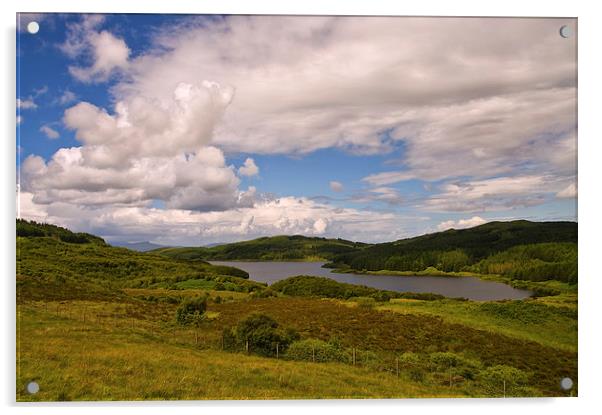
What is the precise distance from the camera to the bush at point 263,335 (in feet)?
20.9

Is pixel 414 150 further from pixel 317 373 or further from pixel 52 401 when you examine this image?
pixel 52 401

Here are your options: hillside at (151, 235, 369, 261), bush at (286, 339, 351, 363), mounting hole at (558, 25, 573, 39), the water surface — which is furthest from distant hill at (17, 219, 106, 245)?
mounting hole at (558, 25, 573, 39)

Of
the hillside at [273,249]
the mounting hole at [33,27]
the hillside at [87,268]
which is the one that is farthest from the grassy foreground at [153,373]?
the mounting hole at [33,27]

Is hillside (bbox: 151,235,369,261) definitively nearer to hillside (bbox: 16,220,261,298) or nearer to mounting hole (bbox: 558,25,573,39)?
hillside (bbox: 16,220,261,298)

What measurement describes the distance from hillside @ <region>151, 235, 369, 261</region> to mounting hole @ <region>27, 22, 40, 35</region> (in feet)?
13.6

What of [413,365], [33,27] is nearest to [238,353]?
[413,365]

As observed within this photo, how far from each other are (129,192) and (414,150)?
5.11m

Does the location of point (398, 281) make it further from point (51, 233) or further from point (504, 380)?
point (51, 233)

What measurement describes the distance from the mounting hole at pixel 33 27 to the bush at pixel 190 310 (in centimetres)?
517

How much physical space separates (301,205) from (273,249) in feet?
3.20

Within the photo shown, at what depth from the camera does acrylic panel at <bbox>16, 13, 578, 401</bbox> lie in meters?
6.09

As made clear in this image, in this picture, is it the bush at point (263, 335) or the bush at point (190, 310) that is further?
the bush at point (190, 310)

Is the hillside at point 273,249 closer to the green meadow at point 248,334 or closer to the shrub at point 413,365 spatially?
the green meadow at point 248,334

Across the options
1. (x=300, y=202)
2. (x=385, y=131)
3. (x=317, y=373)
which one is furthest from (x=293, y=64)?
(x=317, y=373)
